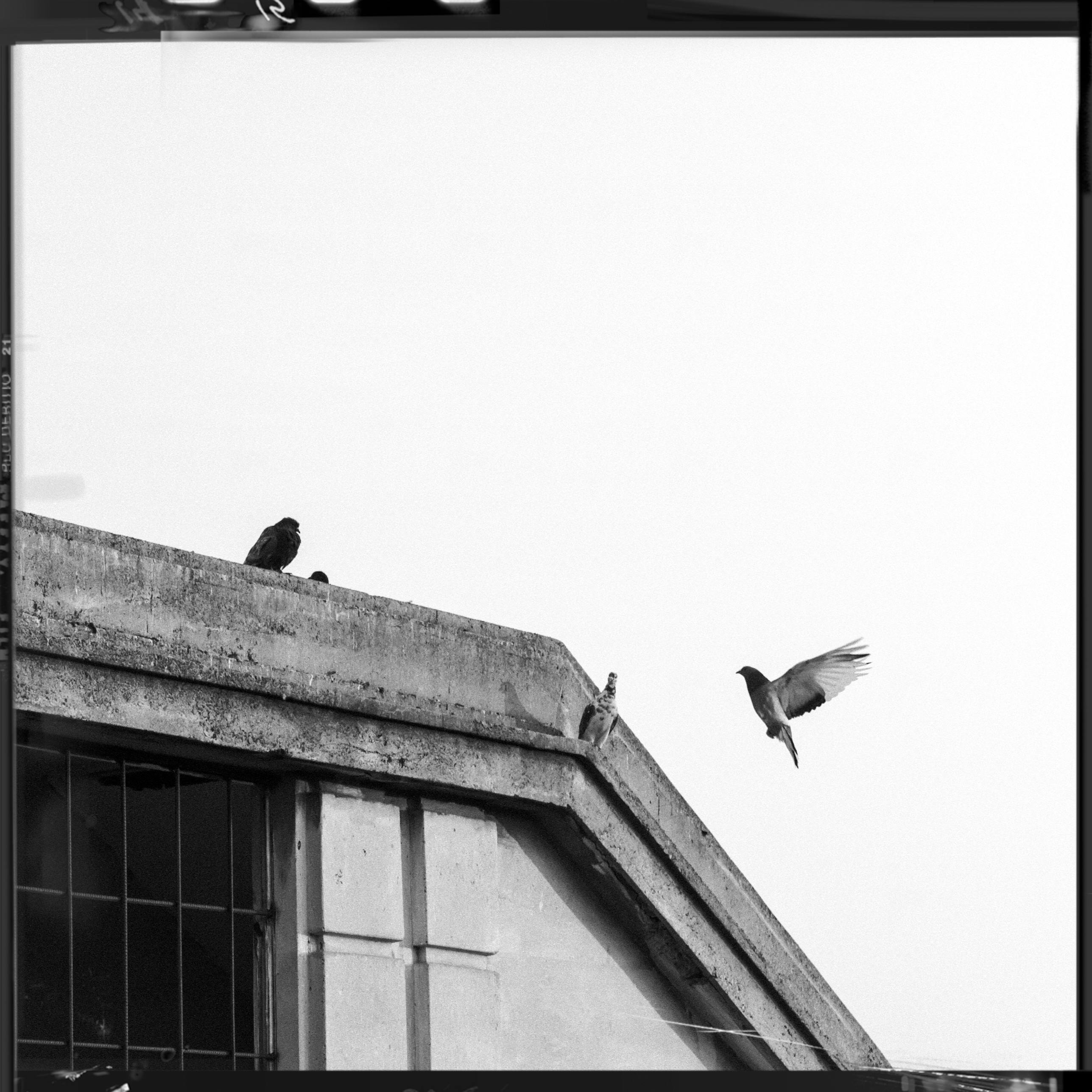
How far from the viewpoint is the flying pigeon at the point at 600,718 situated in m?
9.88

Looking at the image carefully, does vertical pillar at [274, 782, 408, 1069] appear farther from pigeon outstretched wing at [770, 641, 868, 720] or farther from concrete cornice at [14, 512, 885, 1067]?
pigeon outstretched wing at [770, 641, 868, 720]

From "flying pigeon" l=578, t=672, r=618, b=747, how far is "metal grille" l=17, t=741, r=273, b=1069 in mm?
1611

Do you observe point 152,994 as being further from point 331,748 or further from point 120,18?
point 120,18

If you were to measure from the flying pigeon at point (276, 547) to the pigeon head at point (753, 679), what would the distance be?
2246mm

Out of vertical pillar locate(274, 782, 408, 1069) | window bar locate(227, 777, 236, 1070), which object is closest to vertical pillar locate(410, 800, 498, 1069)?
vertical pillar locate(274, 782, 408, 1069)

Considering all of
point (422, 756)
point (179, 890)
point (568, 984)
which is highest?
point (422, 756)

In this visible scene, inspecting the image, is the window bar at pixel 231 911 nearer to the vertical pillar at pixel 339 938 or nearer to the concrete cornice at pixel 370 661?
the vertical pillar at pixel 339 938

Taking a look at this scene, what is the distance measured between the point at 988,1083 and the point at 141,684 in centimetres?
357

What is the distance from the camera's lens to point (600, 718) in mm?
9914

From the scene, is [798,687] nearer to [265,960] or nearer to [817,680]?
[817,680]

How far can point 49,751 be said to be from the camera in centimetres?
820

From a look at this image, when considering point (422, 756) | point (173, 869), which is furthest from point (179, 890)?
point (422, 756)

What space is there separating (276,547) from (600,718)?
1.58 meters

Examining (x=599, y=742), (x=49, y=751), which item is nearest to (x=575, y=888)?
(x=599, y=742)
